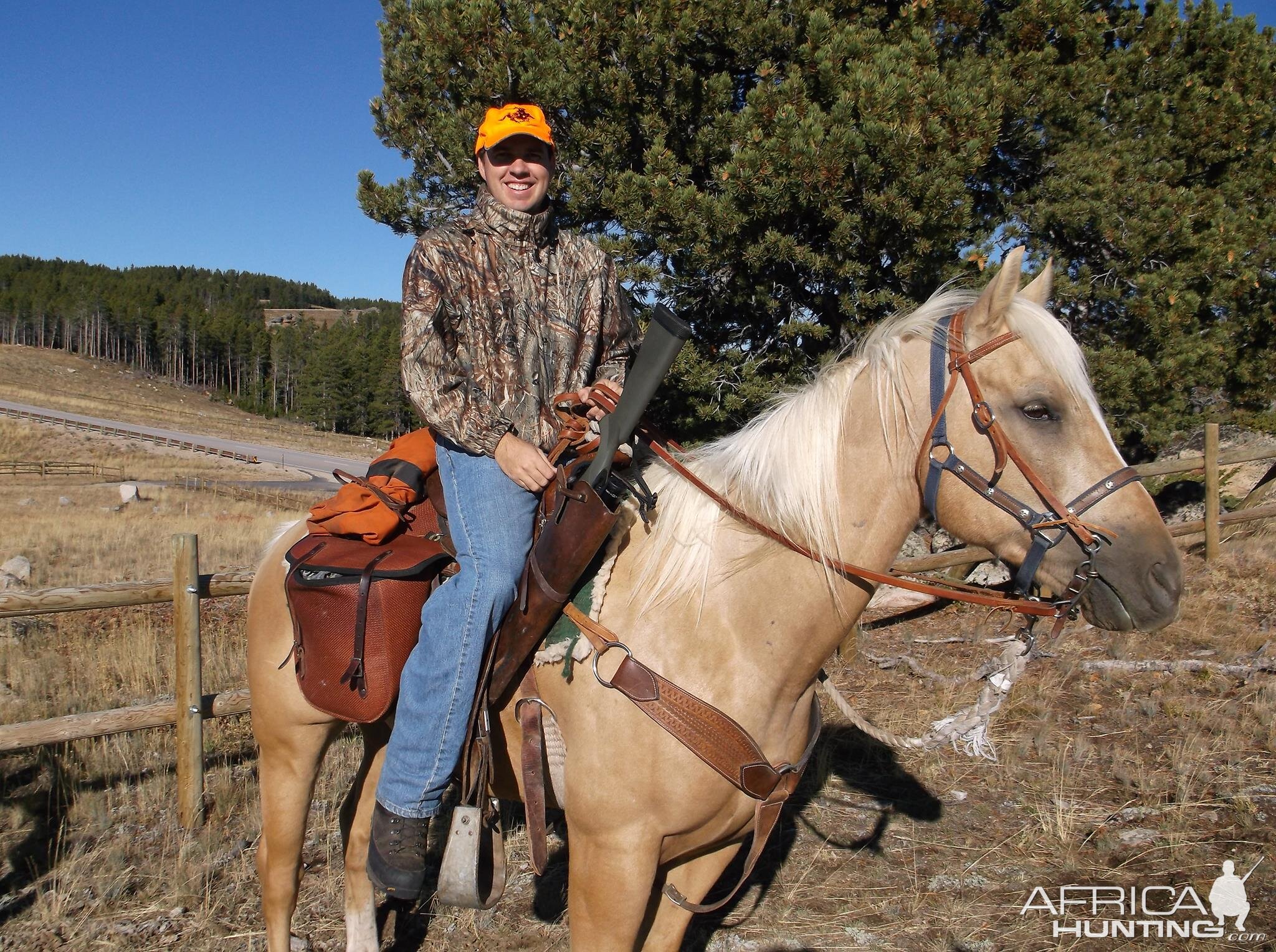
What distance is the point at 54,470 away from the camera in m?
34.2

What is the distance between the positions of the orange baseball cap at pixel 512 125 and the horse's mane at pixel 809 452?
1283 millimetres

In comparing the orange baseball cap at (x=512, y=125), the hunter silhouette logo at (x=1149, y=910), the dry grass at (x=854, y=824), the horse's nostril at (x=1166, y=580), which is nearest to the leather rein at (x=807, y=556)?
the horse's nostril at (x=1166, y=580)

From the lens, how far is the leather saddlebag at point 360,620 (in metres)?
2.56

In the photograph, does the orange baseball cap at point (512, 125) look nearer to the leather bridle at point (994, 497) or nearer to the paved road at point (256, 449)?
the leather bridle at point (994, 497)

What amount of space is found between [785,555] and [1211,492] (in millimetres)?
9252

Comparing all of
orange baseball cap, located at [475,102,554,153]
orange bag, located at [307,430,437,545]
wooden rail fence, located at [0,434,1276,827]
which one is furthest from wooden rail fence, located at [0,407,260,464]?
orange baseball cap, located at [475,102,554,153]

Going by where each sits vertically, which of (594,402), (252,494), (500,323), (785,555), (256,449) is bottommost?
(252,494)

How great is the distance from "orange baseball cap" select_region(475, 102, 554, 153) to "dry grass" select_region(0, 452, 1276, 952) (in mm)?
3314

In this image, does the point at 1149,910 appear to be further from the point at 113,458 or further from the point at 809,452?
the point at 113,458

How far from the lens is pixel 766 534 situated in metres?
2.26

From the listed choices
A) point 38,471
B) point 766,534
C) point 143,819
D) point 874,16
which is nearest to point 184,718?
point 143,819

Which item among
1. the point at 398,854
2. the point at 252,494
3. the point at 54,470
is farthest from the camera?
the point at 54,470

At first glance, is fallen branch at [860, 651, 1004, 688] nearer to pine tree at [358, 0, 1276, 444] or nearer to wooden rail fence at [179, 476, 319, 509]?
pine tree at [358, 0, 1276, 444]

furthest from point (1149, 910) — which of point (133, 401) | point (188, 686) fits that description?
point (133, 401)
